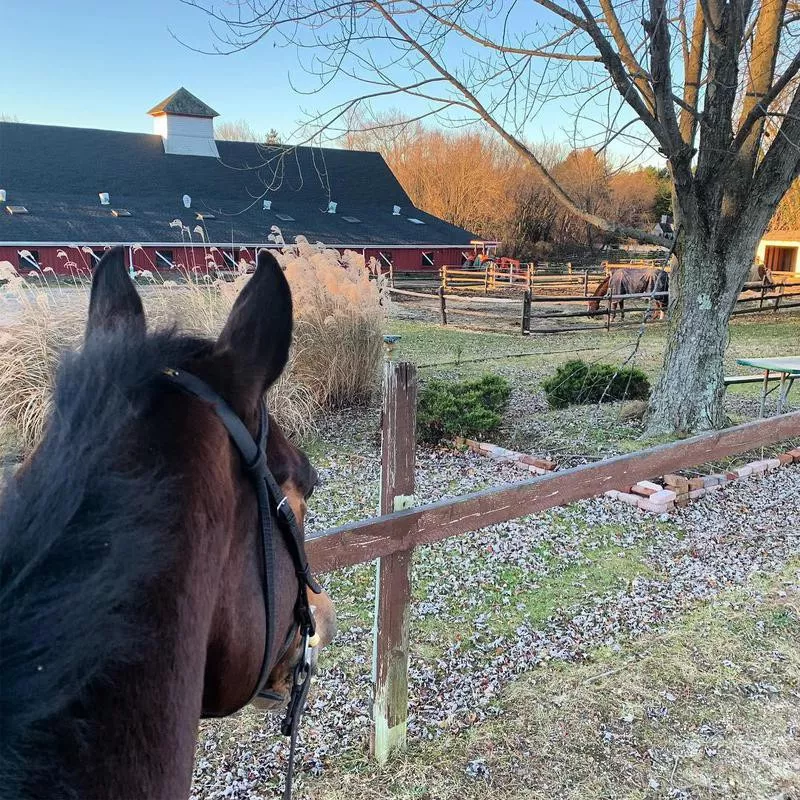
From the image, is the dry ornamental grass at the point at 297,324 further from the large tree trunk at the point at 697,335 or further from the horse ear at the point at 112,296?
the horse ear at the point at 112,296

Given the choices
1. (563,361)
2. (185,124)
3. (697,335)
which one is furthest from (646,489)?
A: (185,124)

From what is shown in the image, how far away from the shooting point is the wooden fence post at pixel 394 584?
95.2 inches

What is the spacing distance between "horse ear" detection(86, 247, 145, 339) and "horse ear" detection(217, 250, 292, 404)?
219mm

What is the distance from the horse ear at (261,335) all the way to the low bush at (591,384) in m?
7.14

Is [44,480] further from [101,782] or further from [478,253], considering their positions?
[478,253]

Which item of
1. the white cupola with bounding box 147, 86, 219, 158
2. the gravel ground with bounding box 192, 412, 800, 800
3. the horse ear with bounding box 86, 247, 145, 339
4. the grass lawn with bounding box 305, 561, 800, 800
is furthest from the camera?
the white cupola with bounding box 147, 86, 219, 158

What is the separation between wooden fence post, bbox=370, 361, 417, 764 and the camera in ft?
7.93

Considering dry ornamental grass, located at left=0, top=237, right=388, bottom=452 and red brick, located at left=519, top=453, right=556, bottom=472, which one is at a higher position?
dry ornamental grass, located at left=0, top=237, right=388, bottom=452

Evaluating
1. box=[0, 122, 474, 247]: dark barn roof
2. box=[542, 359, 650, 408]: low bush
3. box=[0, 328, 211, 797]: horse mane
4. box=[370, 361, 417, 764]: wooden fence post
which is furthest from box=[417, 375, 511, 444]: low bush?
box=[0, 122, 474, 247]: dark barn roof

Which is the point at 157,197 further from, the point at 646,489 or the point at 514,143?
the point at 646,489

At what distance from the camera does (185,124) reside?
34625 millimetres

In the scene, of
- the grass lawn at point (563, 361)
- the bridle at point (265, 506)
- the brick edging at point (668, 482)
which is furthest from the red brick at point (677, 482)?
the bridle at point (265, 506)

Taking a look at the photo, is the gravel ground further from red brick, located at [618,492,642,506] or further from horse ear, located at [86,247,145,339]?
horse ear, located at [86,247,145,339]

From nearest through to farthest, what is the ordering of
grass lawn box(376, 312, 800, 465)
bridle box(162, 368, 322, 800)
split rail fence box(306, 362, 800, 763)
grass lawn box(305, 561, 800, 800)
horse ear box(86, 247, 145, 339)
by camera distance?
bridle box(162, 368, 322, 800) → horse ear box(86, 247, 145, 339) → split rail fence box(306, 362, 800, 763) → grass lawn box(305, 561, 800, 800) → grass lawn box(376, 312, 800, 465)
